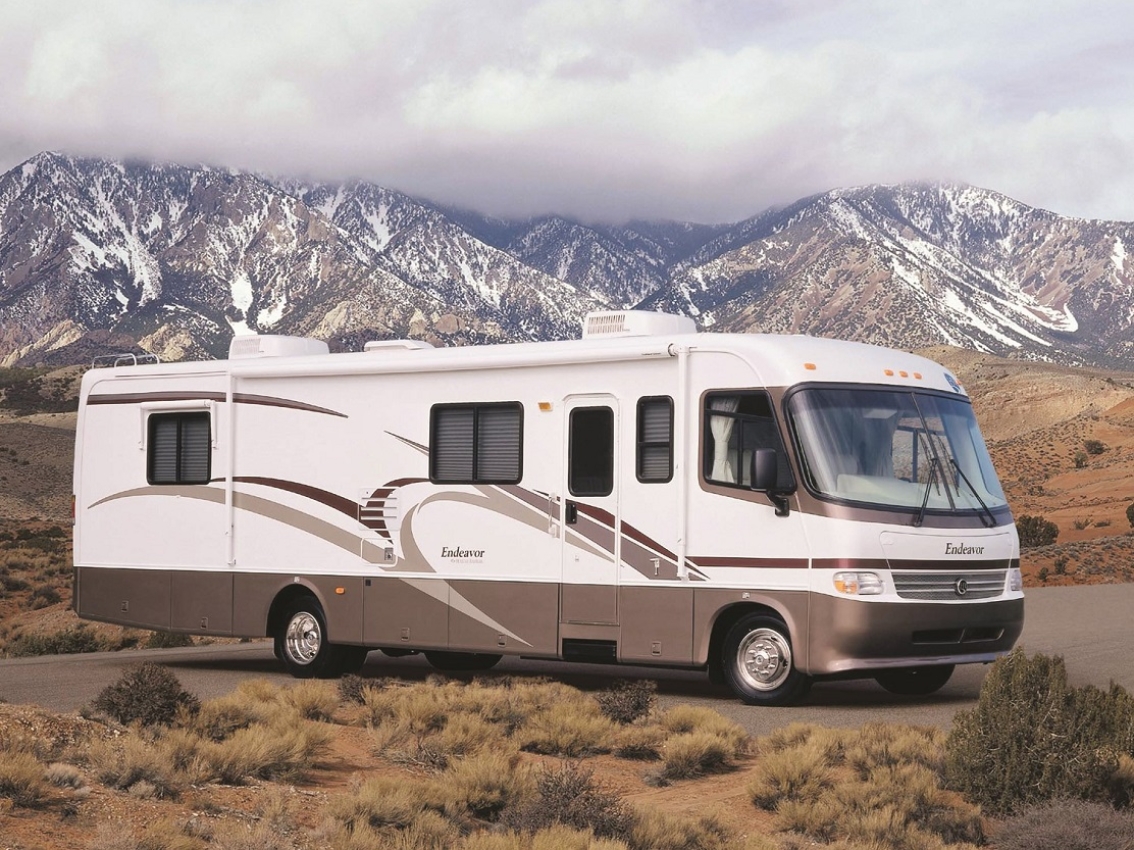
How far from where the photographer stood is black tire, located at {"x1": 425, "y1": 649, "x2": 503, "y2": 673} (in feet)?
55.8

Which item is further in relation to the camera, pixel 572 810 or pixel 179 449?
pixel 179 449

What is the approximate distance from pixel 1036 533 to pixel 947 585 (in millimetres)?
34171

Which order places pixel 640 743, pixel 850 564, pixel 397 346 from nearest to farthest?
pixel 640 743 → pixel 850 564 → pixel 397 346

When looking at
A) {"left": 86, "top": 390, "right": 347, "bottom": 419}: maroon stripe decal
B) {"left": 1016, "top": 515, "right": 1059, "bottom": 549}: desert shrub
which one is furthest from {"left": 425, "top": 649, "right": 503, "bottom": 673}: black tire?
{"left": 1016, "top": 515, "right": 1059, "bottom": 549}: desert shrub

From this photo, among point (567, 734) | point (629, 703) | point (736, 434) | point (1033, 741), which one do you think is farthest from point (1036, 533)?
point (1033, 741)

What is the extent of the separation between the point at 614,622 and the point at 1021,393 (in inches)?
3917

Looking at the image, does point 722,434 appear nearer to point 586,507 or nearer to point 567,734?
point 586,507

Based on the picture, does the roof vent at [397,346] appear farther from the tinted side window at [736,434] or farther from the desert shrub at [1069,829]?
the desert shrub at [1069,829]

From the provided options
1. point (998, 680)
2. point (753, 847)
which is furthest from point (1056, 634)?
point (753, 847)

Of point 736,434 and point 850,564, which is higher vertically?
point 736,434

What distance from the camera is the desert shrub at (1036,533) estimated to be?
1793 inches

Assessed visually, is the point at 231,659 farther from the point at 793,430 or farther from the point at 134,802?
the point at 134,802

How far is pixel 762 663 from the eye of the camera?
44.1 ft

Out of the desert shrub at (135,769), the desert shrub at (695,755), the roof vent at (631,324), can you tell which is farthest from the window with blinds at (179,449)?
the desert shrub at (135,769)
